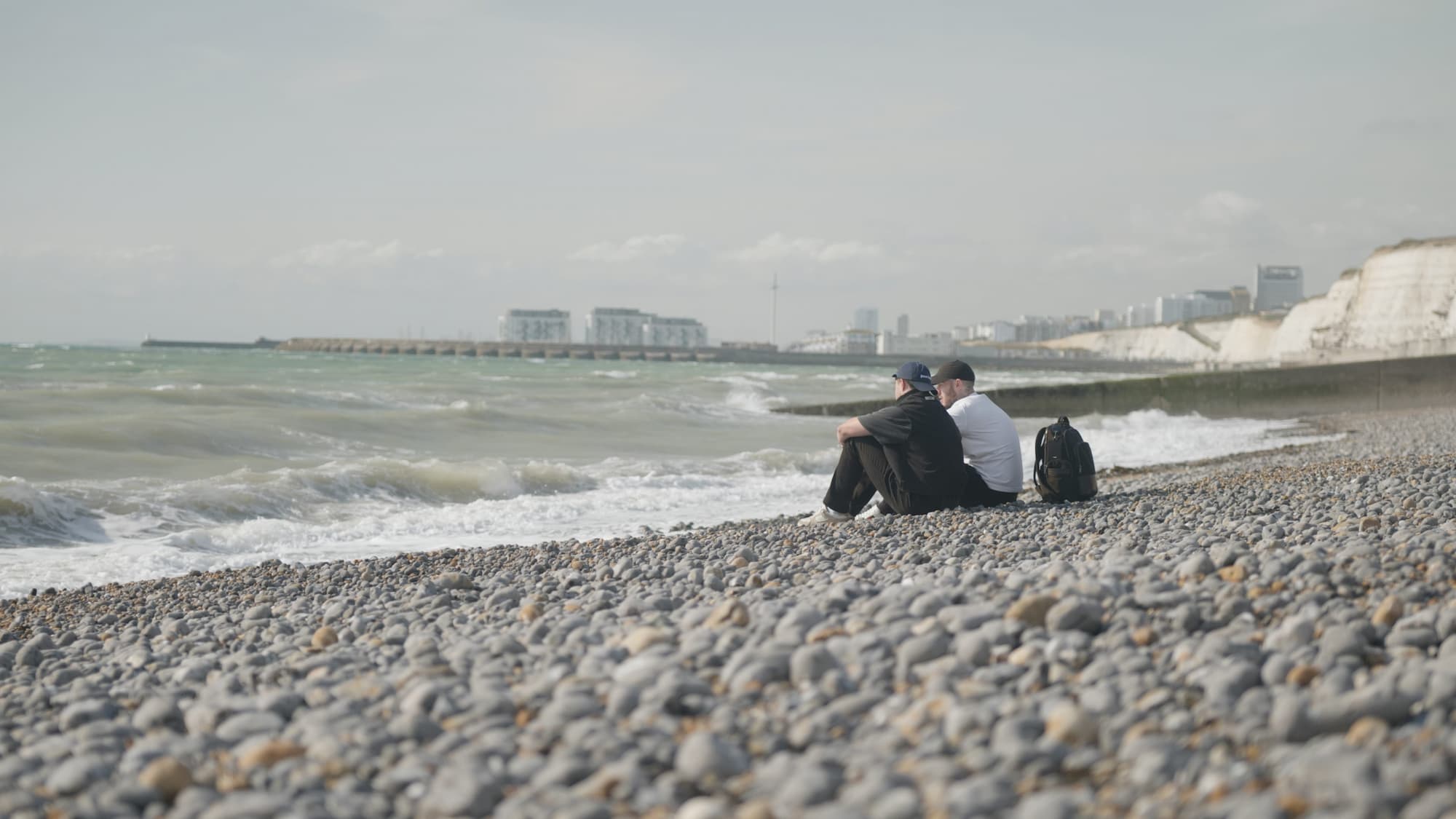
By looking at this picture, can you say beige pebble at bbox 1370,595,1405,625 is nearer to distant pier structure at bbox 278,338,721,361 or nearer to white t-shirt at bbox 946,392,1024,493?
white t-shirt at bbox 946,392,1024,493

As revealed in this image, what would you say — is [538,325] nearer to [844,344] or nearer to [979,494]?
[844,344]

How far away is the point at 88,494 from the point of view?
9.91 m

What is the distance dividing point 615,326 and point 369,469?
6744 inches

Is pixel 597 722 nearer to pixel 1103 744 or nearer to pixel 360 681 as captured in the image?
pixel 360 681

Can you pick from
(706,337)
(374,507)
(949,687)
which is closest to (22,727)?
(949,687)

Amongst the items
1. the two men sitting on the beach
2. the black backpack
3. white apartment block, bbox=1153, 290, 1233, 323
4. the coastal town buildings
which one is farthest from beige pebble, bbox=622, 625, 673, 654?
white apartment block, bbox=1153, 290, 1233, 323

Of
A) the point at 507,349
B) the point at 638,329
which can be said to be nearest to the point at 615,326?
the point at 638,329

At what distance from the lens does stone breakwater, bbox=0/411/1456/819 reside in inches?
91.2

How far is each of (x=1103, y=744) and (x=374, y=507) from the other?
8.86 metres

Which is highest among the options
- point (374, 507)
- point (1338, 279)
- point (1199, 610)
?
point (1338, 279)

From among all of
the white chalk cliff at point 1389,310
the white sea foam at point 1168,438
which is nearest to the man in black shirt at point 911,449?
the white sea foam at point 1168,438

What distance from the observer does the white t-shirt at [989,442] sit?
7266mm

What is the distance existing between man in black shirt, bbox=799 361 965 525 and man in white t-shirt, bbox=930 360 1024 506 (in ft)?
0.69

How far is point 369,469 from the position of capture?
1173 centimetres
